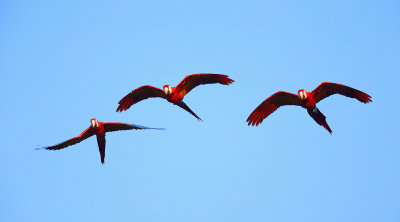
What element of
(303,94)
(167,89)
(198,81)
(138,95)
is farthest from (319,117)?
(138,95)

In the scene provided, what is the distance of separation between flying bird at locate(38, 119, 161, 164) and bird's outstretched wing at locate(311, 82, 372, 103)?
4.89m

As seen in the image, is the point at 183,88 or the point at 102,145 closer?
the point at 102,145

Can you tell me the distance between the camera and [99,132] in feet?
41.1

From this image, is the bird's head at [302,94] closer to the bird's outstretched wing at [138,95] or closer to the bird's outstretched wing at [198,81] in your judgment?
the bird's outstretched wing at [198,81]

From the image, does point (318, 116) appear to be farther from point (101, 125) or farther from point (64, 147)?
point (64, 147)

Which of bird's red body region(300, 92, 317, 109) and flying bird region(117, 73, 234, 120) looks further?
flying bird region(117, 73, 234, 120)

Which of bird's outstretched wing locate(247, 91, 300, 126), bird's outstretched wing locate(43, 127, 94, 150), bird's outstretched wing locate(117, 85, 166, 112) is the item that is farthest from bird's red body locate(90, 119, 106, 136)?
bird's outstretched wing locate(247, 91, 300, 126)

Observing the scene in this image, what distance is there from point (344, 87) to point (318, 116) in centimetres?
106

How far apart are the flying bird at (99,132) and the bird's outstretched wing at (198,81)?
6.09 feet

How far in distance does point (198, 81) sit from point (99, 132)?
3.16m

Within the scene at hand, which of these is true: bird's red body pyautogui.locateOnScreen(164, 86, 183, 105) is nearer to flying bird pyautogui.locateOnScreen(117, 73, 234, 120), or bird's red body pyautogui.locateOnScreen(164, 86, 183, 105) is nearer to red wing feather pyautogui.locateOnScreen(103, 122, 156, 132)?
flying bird pyautogui.locateOnScreen(117, 73, 234, 120)

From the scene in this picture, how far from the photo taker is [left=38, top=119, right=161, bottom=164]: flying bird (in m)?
12.4

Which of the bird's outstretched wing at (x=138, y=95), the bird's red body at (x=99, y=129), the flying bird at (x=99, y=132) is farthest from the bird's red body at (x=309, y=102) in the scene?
the bird's red body at (x=99, y=129)

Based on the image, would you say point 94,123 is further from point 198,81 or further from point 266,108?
point 266,108
